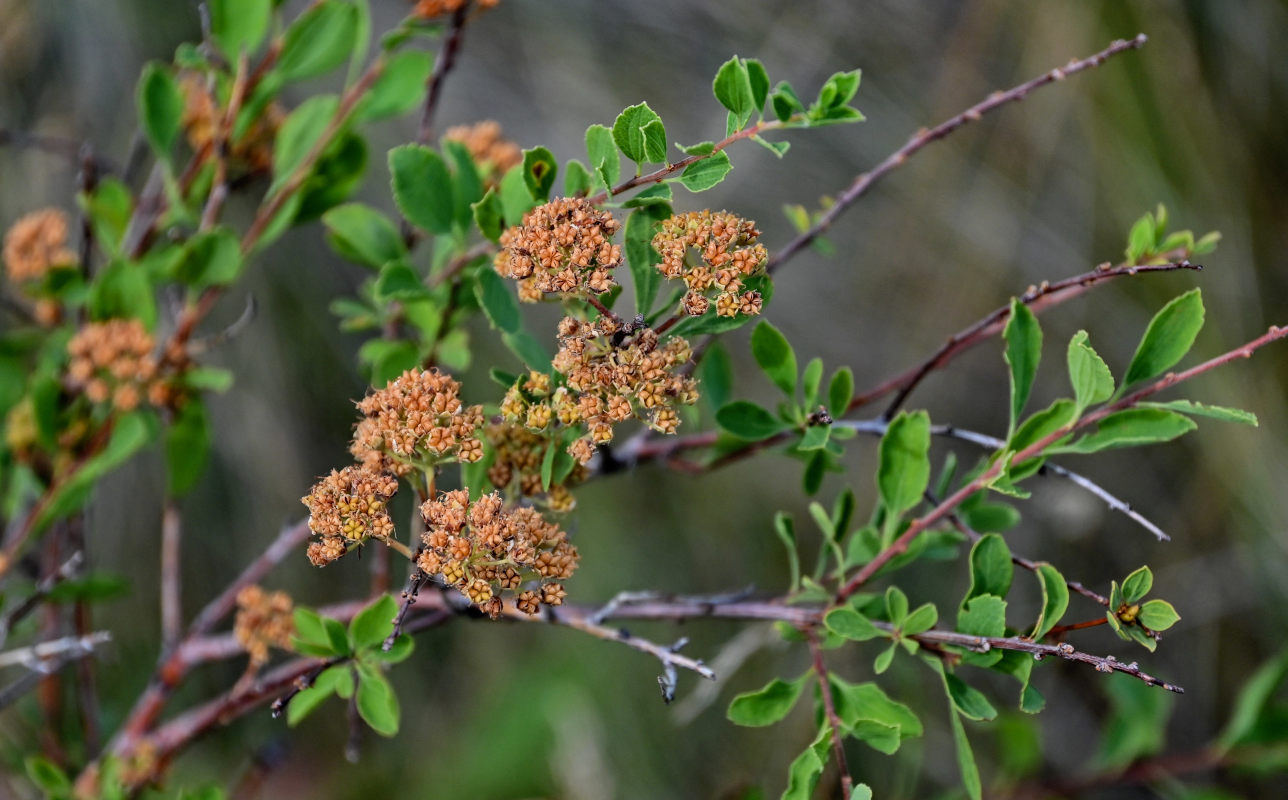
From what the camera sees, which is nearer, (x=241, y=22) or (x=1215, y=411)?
(x=1215, y=411)

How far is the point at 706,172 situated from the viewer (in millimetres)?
475

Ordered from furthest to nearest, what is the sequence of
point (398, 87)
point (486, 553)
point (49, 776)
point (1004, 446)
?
point (398, 87), point (49, 776), point (1004, 446), point (486, 553)

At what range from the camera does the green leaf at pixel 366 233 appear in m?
0.69

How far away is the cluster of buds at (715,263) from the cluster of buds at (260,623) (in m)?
0.43

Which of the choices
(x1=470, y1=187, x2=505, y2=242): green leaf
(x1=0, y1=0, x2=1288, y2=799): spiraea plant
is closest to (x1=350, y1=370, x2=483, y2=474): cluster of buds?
(x1=0, y1=0, x2=1288, y2=799): spiraea plant

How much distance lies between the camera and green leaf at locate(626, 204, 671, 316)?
52 cm

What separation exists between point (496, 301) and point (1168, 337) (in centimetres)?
41

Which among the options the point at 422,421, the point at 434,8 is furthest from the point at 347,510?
the point at 434,8

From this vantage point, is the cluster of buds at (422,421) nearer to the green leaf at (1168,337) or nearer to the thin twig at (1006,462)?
the thin twig at (1006,462)

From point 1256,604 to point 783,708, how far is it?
1522 mm

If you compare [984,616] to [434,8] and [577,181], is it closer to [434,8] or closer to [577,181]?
[577,181]

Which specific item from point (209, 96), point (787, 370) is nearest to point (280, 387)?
point (209, 96)

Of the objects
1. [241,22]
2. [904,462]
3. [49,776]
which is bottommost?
[49,776]

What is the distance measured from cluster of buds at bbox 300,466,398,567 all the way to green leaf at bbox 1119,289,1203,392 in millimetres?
440
